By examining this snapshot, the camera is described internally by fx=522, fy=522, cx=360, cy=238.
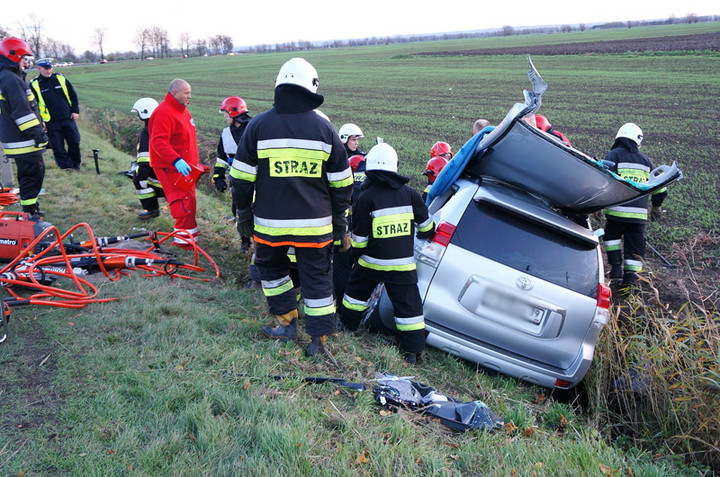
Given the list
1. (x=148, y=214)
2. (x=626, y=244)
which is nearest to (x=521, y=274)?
(x=626, y=244)

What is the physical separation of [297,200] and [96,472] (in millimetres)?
1990

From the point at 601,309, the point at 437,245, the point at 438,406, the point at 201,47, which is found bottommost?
the point at 438,406

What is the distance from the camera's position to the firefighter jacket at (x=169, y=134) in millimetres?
6027

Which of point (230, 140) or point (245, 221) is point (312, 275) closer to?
point (245, 221)

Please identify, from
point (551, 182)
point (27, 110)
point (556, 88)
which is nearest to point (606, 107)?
point (556, 88)

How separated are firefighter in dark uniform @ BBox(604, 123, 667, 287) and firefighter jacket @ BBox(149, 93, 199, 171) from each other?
16.5ft

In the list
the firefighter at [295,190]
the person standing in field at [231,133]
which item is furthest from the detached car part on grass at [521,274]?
the person standing in field at [231,133]

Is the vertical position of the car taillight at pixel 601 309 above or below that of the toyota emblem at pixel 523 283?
below

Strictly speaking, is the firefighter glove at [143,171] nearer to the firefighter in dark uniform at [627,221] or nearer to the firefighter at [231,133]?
the firefighter at [231,133]

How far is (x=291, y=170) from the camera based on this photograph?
3574 mm

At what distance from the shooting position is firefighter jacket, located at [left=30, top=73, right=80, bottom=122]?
31.3 ft

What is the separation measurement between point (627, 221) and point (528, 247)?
280cm

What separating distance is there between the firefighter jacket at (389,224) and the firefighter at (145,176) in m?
4.01

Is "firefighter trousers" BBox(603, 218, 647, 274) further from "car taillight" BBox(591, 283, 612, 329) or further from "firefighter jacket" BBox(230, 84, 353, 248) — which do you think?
"firefighter jacket" BBox(230, 84, 353, 248)
